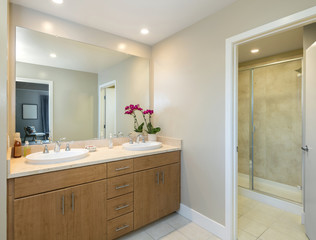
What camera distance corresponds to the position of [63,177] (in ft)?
4.60

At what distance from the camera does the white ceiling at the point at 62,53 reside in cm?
178

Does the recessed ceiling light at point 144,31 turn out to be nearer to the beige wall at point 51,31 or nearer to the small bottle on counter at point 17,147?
the beige wall at point 51,31

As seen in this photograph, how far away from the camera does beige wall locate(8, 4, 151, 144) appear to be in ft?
5.57

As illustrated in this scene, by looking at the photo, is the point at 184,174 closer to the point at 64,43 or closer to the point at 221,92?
the point at 221,92

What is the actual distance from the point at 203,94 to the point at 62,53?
1694 millimetres

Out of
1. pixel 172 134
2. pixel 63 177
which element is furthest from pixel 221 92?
pixel 63 177

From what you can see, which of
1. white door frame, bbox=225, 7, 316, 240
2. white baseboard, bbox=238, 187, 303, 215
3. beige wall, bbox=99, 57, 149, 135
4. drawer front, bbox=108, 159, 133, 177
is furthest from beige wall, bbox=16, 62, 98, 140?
white baseboard, bbox=238, 187, 303, 215

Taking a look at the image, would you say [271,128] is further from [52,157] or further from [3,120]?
[3,120]

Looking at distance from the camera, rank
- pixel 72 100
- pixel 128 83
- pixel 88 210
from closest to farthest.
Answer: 1. pixel 88 210
2. pixel 72 100
3. pixel 128 83

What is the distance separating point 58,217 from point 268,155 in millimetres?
3214

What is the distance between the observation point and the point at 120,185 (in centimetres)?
172

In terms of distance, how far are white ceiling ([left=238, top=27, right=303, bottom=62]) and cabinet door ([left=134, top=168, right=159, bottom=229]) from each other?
6.67 feet

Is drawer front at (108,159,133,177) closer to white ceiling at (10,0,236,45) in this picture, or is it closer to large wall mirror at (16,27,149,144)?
large wall mirror at (16,27,149,144)

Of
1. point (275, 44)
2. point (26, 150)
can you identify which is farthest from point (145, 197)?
point (275, 44)
